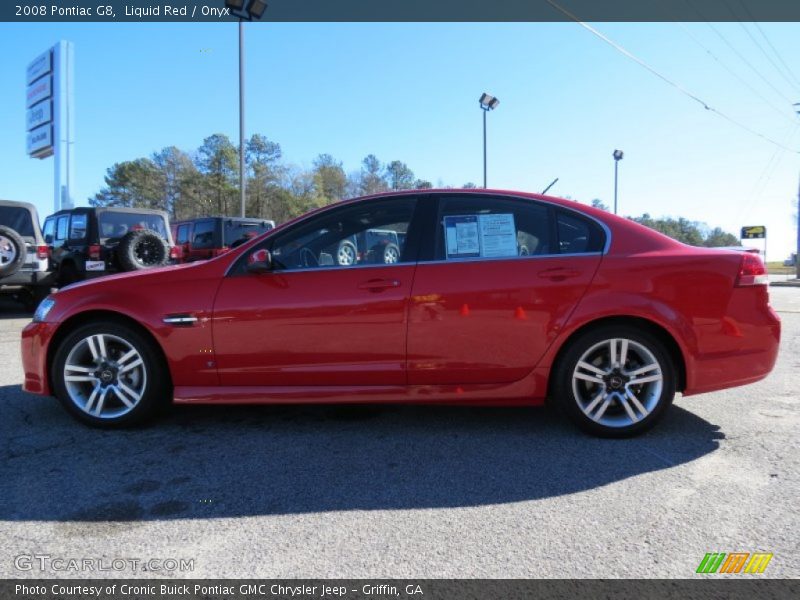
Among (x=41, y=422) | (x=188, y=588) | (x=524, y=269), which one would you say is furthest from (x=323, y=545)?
(x=41, y=422)

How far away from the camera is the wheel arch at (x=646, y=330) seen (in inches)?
135

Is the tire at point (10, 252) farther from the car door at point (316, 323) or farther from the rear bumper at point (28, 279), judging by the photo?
the car door at point (316, 323)

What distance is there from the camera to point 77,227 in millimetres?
10516

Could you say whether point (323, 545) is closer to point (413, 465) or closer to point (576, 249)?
point (413, 465)

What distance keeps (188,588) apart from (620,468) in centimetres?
224

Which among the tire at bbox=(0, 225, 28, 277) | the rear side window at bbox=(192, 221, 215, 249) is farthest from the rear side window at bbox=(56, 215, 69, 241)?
the rear side window at bbox=(192, 221, 215, 249)

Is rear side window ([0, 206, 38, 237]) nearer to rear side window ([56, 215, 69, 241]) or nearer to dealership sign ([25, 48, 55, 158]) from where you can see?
rear side window ([56, 215, 69, 241])

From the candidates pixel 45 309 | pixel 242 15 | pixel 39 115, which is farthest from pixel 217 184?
pixel 45 309

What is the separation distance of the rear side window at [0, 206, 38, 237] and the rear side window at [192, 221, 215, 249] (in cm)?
423

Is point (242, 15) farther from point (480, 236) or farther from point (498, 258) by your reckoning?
point (498, 258)

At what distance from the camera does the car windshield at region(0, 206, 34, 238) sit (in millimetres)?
9234

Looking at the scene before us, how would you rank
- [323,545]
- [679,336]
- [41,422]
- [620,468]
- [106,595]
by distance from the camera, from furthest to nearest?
[41,422], [679,336], [620,468], [323,545], [106,595]

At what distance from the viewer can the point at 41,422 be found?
12.4ft

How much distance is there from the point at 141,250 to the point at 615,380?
9.35 metres
